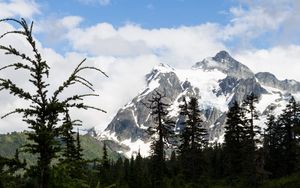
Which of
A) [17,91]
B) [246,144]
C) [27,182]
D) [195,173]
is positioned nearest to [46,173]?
[27,182]

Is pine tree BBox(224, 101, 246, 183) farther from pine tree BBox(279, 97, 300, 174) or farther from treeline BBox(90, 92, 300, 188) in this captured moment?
pine tree BBox(279, 97, 300, 174)

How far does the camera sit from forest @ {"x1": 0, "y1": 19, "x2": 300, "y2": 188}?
Result: 10.4 m

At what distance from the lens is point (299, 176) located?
2327 inches

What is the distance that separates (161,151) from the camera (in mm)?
50625

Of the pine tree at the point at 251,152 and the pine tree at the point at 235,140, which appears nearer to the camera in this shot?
the pine tree at the point at 251,152

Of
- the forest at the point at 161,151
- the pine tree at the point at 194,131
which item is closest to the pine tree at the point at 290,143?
the forest at the point at 161,151

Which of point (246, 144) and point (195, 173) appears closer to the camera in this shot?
point (195, 173)

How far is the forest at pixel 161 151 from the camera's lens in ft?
34.2

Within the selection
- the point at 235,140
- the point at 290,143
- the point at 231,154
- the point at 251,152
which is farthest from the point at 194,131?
the point at 290,143

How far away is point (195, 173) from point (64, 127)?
51889mm

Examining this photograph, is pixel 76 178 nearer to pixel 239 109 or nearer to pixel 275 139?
pixel 239 109

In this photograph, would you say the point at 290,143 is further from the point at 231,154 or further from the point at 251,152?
the point at 251,152

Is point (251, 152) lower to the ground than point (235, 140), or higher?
lower

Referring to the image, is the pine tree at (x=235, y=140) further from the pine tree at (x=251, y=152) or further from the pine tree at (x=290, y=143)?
the pine tree at (x=290, y=143)
